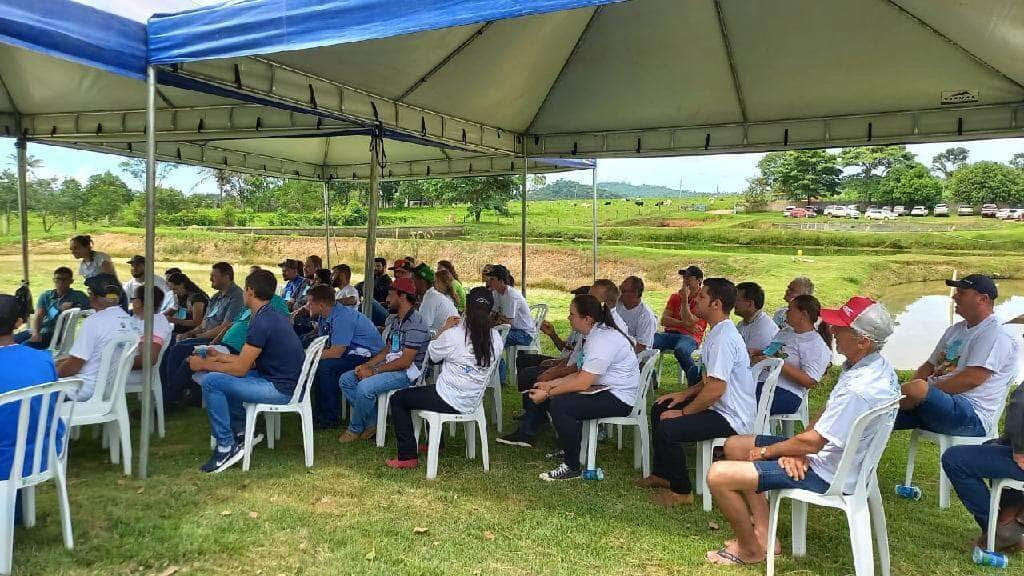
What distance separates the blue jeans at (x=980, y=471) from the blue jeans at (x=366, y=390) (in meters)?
3.28

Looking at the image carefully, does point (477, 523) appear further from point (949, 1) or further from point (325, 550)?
point (949, 1)

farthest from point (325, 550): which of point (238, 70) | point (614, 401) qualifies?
point (238, 70)

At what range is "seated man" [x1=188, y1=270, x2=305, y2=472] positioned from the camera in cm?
418

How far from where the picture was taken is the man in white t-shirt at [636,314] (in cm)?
596

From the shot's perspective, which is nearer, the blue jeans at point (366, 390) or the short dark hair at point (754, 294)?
the blue jeans at point (366, 390)

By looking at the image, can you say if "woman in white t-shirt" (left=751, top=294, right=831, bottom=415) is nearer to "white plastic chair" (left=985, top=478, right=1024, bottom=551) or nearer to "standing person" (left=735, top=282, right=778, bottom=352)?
"standing person" (left=735, top=282, right=778, bottom=352)

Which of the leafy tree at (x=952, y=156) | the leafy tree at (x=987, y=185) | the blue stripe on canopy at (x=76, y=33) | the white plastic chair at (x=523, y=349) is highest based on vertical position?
the leafy tree at (x=952, y=156)

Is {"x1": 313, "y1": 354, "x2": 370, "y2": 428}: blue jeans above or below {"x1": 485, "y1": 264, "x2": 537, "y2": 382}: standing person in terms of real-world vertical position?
below

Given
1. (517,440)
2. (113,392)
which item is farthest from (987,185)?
(113,392)

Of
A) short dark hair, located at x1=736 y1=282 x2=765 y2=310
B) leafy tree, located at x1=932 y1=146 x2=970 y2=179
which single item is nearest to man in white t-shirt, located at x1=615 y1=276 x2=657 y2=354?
short dark hair, located at x1=736 y1=282 x2=765 y2=310

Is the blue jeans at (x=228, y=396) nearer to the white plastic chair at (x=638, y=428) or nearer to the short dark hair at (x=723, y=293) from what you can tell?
the white plastic chair at (x=638, y=428)

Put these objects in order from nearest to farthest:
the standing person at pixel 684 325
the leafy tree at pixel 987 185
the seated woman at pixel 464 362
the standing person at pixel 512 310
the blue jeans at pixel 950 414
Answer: the blue jeans at pixel 950 414 < the seated woman at pixel 464 362 < the standing person at pixel 684 325 < the standing person at pixel 512 310 < the leafy tree at pixel 987 185

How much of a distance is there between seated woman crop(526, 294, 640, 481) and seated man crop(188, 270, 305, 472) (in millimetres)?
1601

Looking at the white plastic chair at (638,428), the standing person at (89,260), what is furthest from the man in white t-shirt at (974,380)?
the standing person at (89,260)
